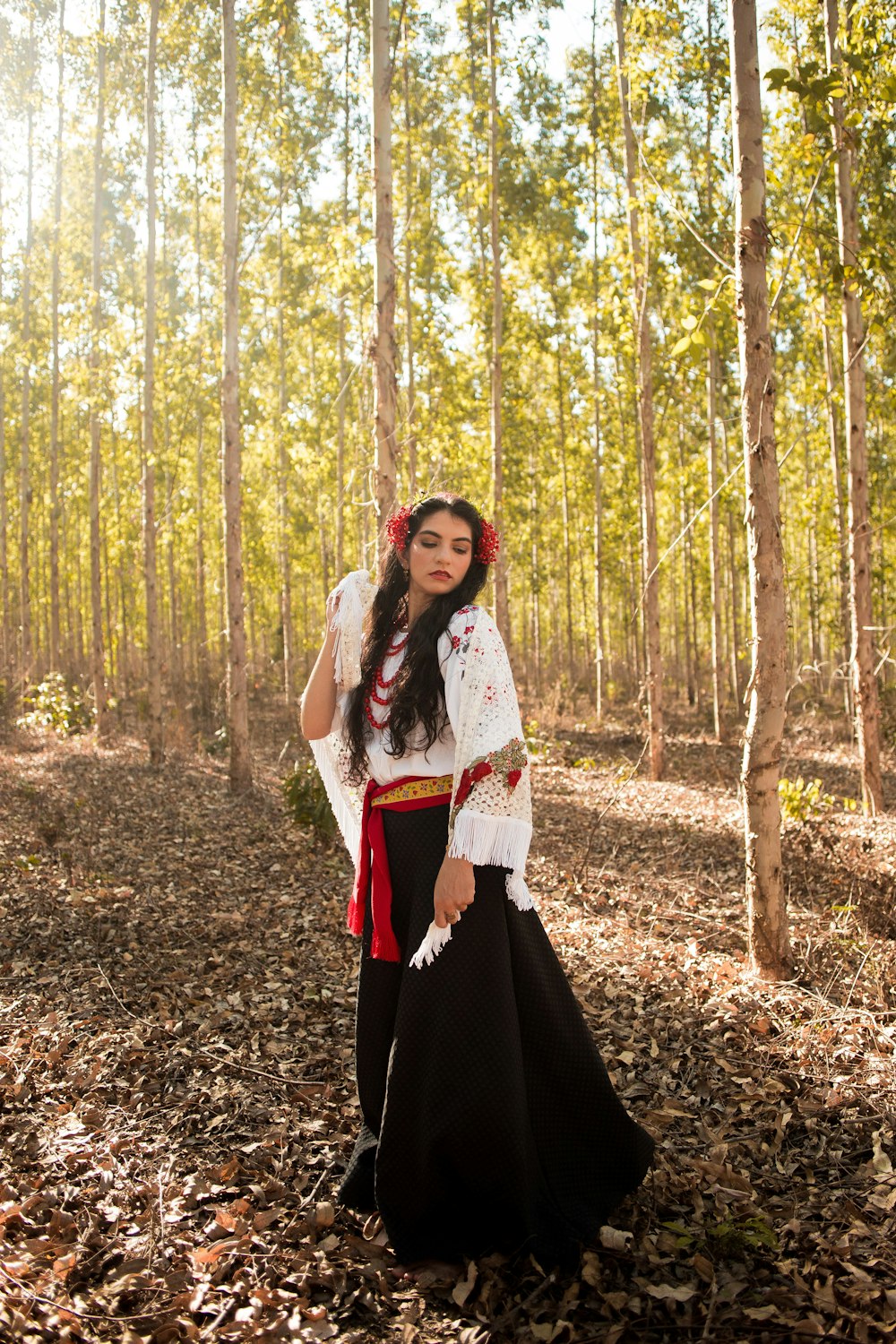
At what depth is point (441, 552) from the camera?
2.81 meters

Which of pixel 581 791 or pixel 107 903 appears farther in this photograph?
pixel 581 791

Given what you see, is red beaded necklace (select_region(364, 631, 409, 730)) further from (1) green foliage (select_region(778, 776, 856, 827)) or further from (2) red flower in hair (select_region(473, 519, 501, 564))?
(1) green foliage (select_region(778, 776, 856, 827))

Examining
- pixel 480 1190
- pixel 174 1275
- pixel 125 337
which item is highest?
pixel 125 337

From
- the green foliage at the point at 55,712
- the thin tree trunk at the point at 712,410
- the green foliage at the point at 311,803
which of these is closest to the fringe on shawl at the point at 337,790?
the green foliage at the point at 311,803

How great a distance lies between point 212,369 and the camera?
16.1 meters

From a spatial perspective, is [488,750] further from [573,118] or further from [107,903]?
[573,118]

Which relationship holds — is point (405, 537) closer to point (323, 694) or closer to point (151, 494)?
point (323, 694)

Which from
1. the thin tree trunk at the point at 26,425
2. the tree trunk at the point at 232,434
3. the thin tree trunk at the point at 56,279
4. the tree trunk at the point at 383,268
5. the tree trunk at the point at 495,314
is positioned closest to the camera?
the tree trunk at the point at 383,268

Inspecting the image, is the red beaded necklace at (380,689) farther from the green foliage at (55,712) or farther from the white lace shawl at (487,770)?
the green foliage at (55,712)

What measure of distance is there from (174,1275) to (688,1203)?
1.49 metres

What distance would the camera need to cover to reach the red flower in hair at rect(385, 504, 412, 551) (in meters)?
2.90

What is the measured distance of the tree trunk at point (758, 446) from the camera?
13.1 ft

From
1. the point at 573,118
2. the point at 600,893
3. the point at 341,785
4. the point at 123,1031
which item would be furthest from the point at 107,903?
the point at 573,118

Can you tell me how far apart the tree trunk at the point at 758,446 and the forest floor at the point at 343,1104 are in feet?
2.61
